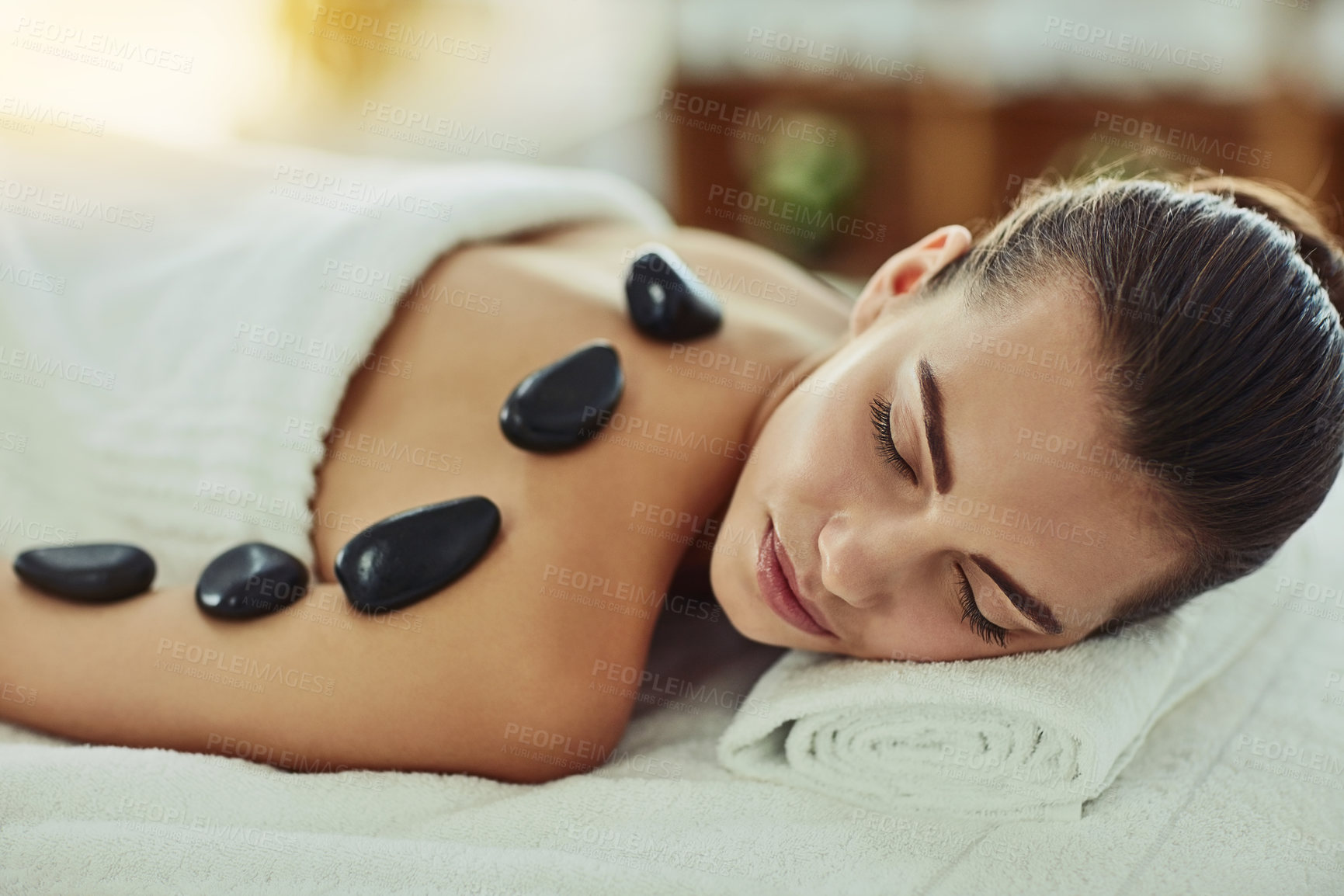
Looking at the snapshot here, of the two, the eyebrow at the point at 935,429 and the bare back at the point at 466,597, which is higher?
the eyebrow at the point at 935,429

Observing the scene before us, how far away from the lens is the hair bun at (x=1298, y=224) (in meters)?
0.93

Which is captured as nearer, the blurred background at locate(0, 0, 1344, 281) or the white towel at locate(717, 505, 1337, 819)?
the white towel at locate(717, 505, 1337, 819)

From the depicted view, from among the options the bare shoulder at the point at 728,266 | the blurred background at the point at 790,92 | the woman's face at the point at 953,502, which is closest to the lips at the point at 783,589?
the woman's face at the point at 953,502

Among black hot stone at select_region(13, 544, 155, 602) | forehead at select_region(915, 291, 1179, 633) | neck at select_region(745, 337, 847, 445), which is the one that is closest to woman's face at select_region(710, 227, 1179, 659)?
forehead at select_region(915, 291, 1179, 633)

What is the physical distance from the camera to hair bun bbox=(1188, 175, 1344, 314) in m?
0.93

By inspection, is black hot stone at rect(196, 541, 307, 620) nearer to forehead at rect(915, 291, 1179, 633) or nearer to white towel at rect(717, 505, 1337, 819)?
white towel at rect(717, 505, 1337, 819)

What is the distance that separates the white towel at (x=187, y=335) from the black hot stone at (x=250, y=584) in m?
0.09

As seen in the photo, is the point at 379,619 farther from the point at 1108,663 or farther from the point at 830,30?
the point at 830,30

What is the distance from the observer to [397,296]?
1.11 meters

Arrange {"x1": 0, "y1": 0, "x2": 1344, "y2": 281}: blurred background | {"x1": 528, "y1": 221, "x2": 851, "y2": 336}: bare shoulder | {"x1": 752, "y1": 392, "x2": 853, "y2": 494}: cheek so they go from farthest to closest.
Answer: {"x1": 0, "y1": 0, "x2": 1344, "y2": 281}: blurred background
{"x1": 528, "y1": 221, "x2": 851, "y2": 336}: bare shoulder
{"x1": 752, "y1": 392, "x2": 853, "y2": 494}: cheek

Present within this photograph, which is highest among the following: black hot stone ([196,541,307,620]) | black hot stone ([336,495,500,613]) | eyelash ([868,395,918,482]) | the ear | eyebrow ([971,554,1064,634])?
the ear

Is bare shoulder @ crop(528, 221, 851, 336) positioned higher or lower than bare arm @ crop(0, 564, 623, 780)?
higher

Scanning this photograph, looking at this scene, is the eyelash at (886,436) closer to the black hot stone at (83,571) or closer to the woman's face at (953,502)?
the woman's face at (953,502)

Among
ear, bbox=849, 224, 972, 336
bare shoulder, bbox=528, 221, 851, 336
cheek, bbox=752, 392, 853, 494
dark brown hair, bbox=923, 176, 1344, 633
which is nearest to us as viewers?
dark brown hair, bbox=923, 176, 1344, 633
